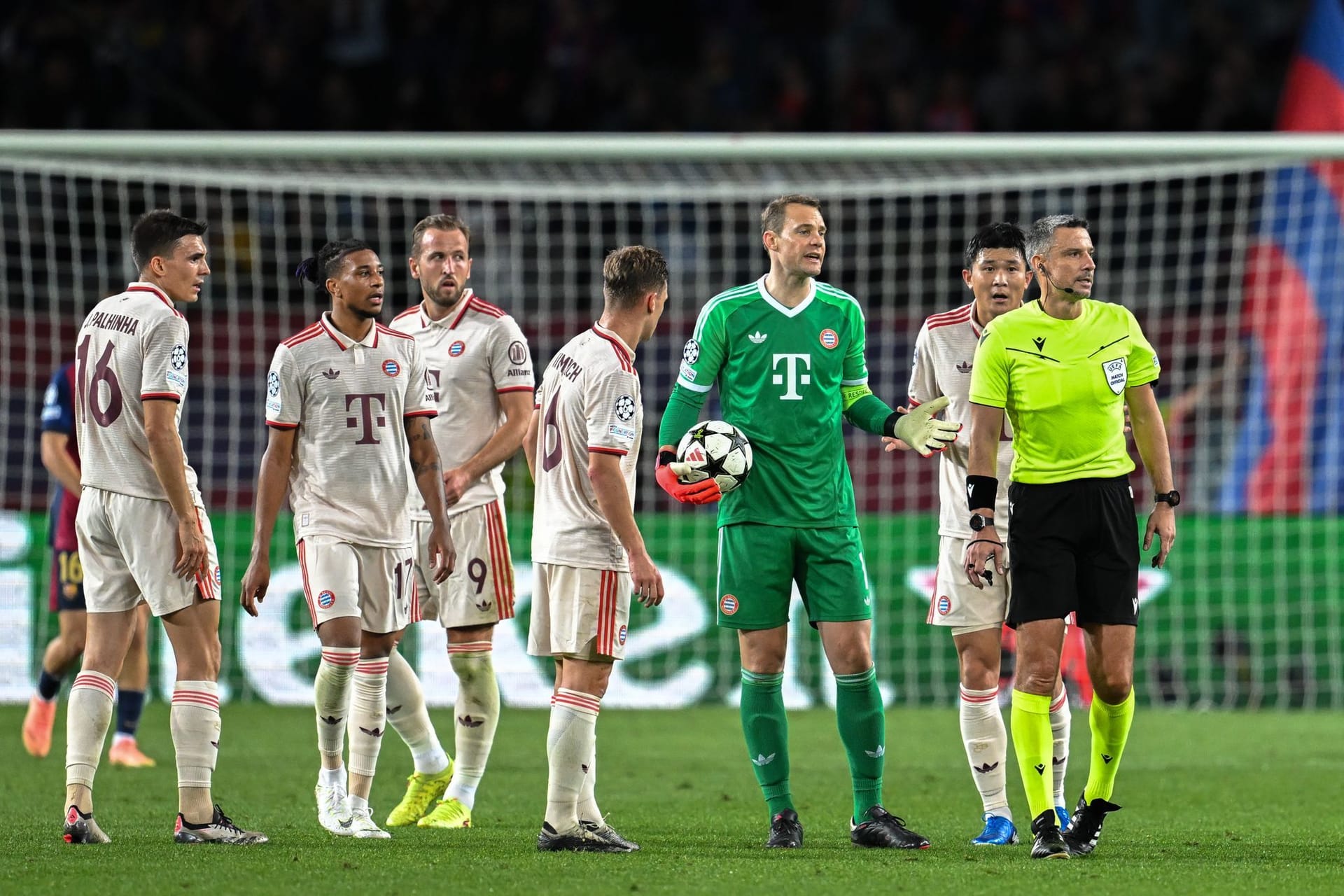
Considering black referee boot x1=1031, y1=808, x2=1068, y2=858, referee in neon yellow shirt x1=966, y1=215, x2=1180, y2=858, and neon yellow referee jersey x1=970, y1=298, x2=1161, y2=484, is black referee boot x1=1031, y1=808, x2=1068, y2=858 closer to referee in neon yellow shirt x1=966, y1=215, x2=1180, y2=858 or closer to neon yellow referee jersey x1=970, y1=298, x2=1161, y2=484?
referee in neon yellow shirt x1=966, y1=215, x2=1180, y2=858

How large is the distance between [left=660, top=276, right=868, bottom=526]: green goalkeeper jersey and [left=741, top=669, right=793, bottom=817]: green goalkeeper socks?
2.04 feet

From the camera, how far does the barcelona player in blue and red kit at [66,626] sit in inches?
373

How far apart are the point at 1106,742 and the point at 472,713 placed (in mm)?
2705

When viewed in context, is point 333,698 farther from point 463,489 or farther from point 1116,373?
point 1116,373

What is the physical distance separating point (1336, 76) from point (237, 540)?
357 inches

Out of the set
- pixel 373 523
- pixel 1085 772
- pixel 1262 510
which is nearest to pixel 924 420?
pixel 373 523

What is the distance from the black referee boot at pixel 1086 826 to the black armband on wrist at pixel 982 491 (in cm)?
112

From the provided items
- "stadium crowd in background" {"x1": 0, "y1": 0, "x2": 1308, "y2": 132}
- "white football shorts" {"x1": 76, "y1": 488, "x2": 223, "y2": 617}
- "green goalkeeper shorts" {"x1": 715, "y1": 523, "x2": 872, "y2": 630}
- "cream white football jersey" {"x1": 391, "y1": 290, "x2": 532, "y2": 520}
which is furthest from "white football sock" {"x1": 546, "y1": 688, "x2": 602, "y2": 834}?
"stadium crowd in background" {"x1": 0, "y1": 0, "x2": 1308, "y2": 132}

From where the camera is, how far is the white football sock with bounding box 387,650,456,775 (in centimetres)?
747

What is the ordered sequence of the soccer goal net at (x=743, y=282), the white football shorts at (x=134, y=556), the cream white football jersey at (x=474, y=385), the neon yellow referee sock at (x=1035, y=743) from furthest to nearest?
1. the soccer goal net at (x=743, y=282)
2. the cream white football jersey at (x=474, y=385)
3. the white football shorts at (x=134, y=556)
4. the neon yellow referee sock at (x=1035, y=743)

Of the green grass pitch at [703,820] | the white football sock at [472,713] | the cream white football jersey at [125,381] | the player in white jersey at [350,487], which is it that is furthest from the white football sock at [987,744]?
the cream white football jersey at [125,381]

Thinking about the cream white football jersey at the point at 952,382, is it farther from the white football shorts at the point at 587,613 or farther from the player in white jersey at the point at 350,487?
the player in white jersey at the point at 350,487

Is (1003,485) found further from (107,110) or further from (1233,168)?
(107,110)

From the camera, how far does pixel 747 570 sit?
21.3ft
